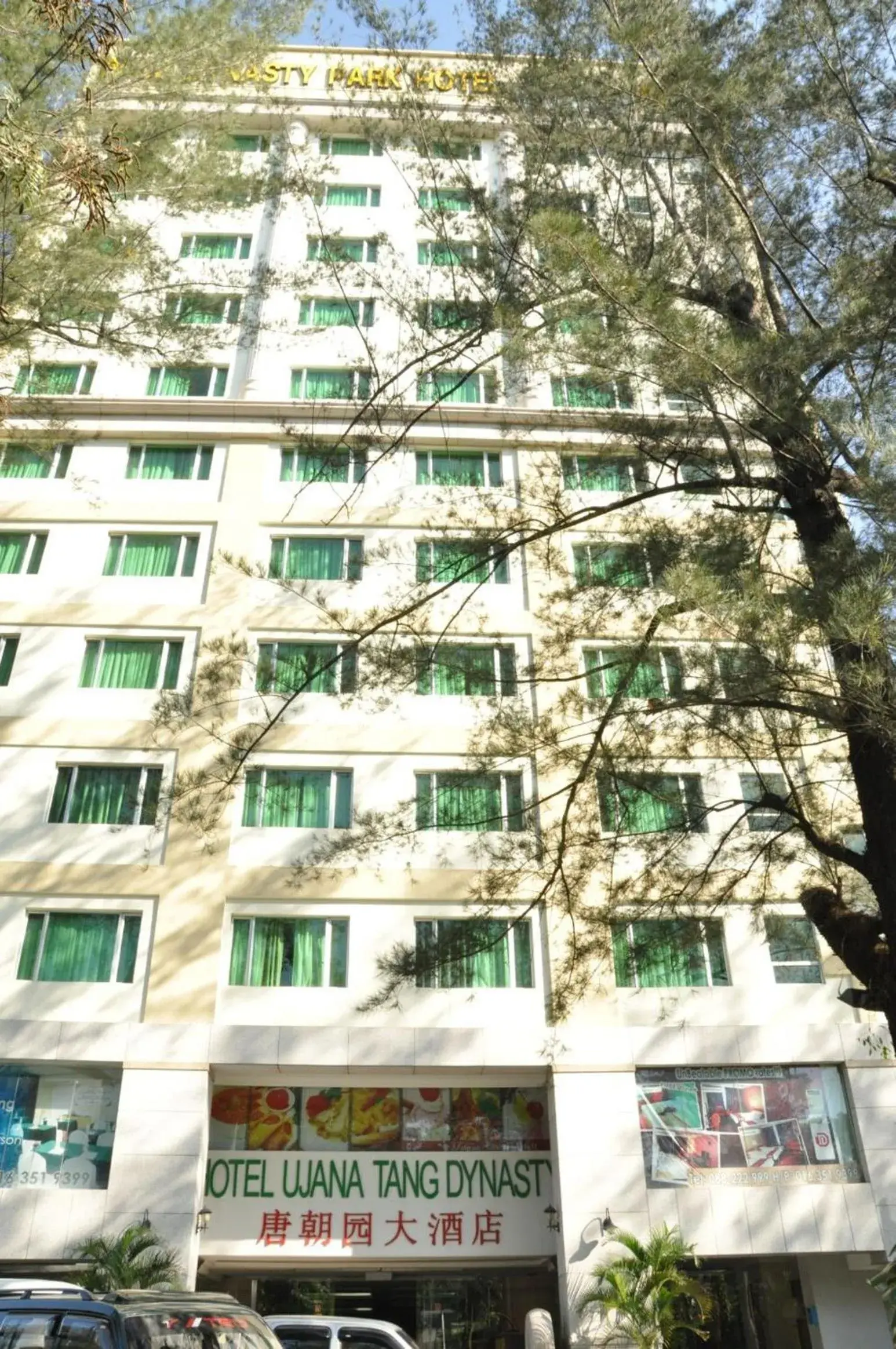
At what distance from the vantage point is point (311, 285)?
29.1 ft

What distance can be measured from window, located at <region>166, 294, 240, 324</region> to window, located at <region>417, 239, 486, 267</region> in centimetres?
323

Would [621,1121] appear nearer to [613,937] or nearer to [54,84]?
[613,937]

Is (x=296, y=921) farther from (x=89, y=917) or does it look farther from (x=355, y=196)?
(x=355, y=196)

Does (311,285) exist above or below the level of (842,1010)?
above

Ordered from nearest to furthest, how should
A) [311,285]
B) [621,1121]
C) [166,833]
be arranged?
[311,285], [621,1121], [166,833]

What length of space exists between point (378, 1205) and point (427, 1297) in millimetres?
1369

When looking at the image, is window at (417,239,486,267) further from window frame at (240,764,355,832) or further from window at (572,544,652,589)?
window frame at (240,764,355,832)

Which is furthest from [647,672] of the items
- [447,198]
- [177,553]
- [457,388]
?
[177,553]

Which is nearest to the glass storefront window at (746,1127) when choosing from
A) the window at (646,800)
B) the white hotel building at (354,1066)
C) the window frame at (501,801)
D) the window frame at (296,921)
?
the white hotel building at (354,1066)

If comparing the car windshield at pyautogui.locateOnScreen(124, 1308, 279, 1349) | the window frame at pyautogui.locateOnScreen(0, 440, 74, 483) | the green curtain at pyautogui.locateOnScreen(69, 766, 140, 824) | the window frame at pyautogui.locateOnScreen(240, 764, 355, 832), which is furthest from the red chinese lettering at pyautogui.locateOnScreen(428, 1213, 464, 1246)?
the window frame at pyautogui.locateOnScreen(0, 440, 74, 483)

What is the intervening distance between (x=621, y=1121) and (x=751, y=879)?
128 inches

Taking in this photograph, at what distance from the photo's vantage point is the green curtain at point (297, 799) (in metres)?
13.0

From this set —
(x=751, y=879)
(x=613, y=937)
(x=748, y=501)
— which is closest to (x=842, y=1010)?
(x=751, y=879)

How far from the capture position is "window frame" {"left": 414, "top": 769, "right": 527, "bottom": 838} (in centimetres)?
719
